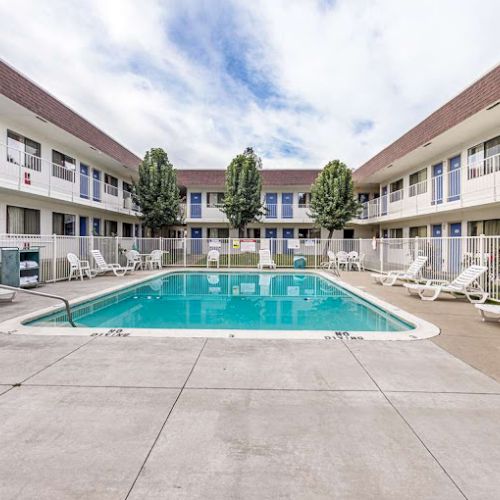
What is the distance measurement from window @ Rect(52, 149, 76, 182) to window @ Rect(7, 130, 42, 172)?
998mm

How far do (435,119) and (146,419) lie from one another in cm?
1691

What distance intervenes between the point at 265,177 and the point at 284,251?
10070 mm

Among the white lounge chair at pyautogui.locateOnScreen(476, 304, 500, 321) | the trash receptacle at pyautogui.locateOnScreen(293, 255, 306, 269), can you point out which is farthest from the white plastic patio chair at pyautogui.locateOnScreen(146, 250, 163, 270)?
the white lounge chair at pyautogui.locateOnScreen(476, 304, 500, 321)

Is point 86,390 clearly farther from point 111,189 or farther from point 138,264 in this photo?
point 111,189

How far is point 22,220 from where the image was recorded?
15.1 m

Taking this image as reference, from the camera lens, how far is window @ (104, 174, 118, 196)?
20812 mm

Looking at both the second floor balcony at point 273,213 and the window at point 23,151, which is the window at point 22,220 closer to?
the window at point 23,151

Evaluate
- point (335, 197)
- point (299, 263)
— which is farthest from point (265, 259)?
point (335, 197)

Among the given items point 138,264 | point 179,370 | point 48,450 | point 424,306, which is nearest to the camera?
point 48,450

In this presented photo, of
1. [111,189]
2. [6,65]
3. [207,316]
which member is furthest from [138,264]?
[207,316]

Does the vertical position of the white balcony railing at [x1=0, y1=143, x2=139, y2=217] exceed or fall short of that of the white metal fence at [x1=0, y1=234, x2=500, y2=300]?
it exceeds it

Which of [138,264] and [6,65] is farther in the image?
[138,264]

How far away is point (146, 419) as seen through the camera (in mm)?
2871

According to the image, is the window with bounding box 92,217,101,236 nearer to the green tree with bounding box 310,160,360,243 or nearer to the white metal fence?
the white metal fence
